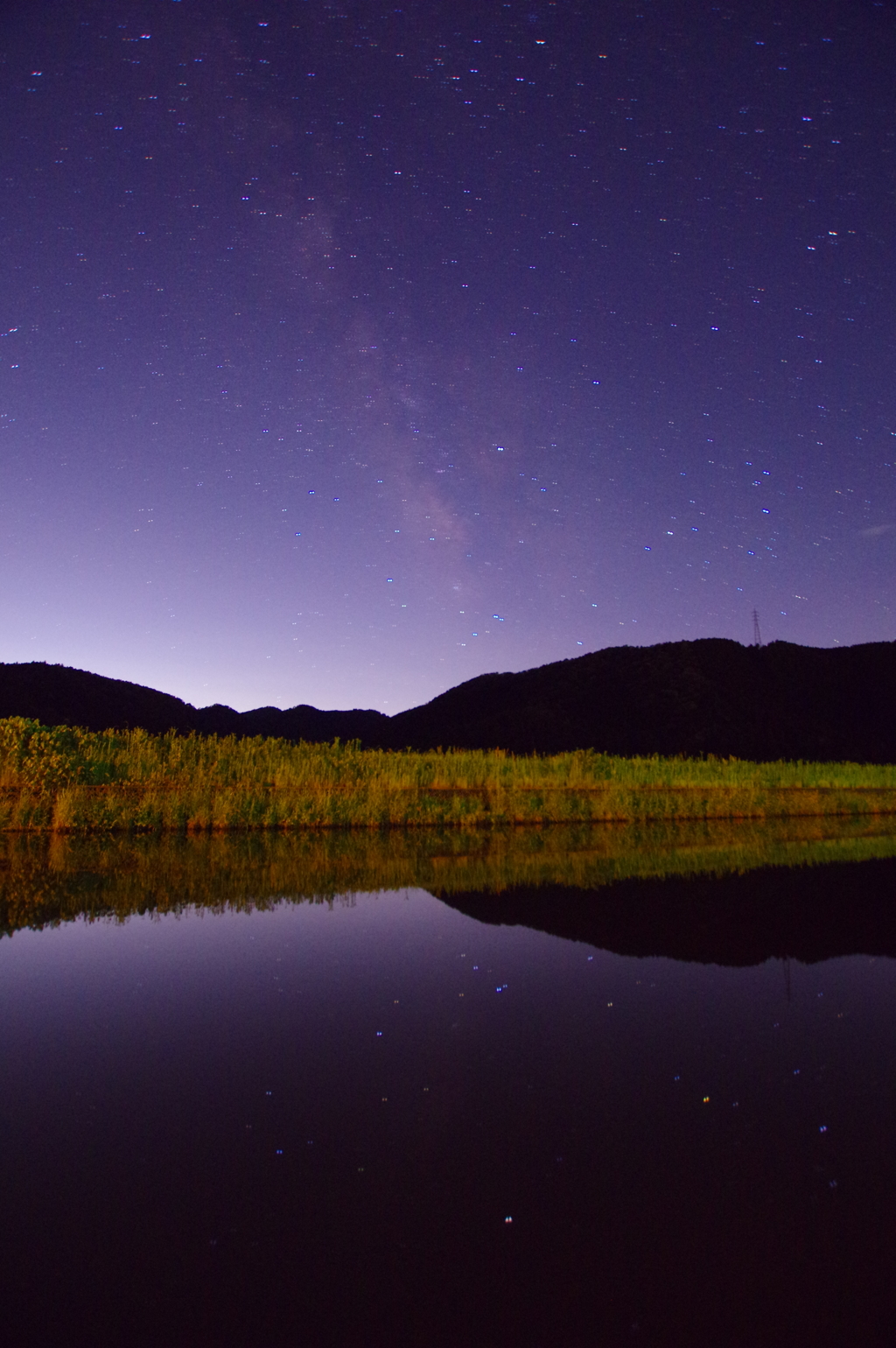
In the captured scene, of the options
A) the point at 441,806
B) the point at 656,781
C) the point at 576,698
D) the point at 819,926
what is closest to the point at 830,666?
the point at 576,698

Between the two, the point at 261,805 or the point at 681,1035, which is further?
the point at 261,805

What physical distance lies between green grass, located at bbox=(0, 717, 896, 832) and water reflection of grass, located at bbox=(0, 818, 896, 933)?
894 millimetres

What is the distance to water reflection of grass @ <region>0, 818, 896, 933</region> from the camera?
6680mm

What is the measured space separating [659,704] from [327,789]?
75301 mm

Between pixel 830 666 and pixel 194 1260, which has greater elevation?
pixel 830 666

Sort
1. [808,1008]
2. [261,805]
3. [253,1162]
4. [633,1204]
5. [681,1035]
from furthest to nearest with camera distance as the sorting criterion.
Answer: [261,805]
[808,1008]
[681,1035]
[253,1162]
[633,1204]

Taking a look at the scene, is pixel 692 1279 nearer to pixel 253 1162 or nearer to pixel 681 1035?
pixel 253 1162

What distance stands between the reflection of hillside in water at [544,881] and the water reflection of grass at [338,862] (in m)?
0.03

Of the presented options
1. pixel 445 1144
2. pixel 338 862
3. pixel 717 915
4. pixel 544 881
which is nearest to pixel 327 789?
pixel 338 862

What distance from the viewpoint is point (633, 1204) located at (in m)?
2.12

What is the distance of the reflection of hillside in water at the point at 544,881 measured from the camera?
5723 mm

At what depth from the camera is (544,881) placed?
307 inches

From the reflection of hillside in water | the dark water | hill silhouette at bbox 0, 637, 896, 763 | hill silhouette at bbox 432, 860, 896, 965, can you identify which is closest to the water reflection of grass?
the reflection of hillside in water

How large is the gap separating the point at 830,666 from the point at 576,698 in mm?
34447
